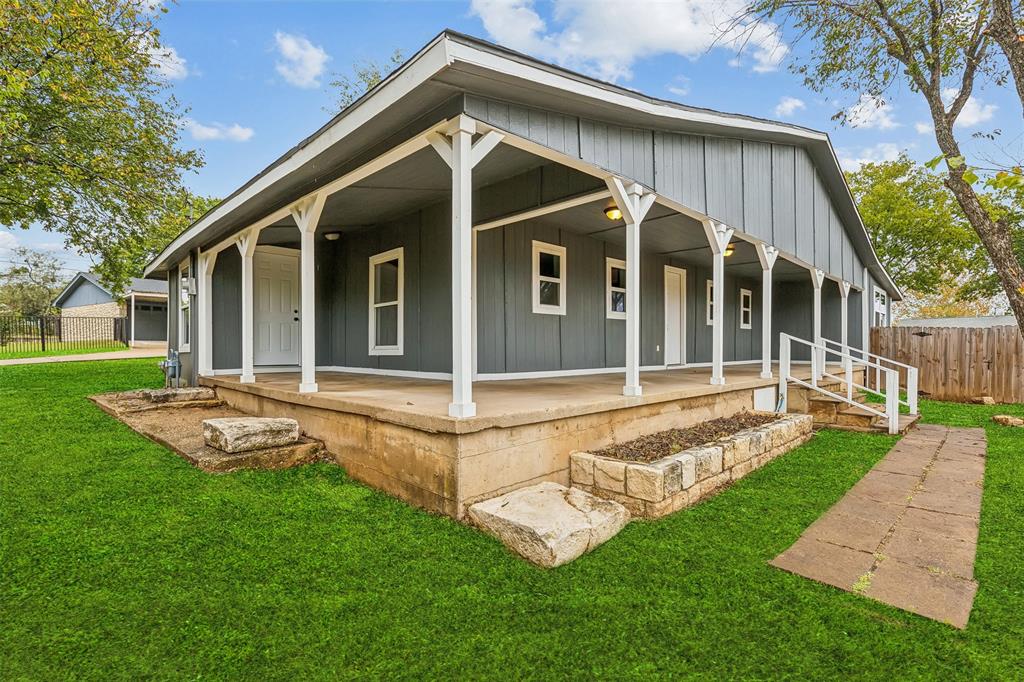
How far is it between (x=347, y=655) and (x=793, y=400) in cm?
691

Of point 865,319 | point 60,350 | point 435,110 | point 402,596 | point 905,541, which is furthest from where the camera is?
point 60,350

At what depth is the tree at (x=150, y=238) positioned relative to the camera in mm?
10328

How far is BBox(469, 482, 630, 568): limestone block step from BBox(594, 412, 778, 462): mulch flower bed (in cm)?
68

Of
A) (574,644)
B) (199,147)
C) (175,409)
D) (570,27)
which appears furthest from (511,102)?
(199,147)

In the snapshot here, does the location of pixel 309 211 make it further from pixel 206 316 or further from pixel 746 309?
pixel 746 309

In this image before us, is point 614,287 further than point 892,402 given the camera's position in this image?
Yes

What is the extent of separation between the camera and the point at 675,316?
9211mm

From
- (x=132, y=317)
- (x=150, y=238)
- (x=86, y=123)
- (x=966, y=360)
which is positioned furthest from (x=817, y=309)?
(x=132, y=317)

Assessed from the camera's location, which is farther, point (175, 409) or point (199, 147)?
point (199, 147)

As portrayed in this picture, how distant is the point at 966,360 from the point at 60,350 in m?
25.4

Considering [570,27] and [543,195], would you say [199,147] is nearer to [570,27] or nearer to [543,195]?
[570,27]

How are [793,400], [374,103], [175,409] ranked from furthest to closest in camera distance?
1. [793,400]
2. [175,409]
3. [374,103]

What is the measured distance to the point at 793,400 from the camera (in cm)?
697

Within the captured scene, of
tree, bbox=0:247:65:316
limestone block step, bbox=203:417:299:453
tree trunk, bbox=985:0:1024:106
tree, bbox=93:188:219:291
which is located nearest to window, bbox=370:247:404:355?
limestone block step, bbox=203:417:299:453
